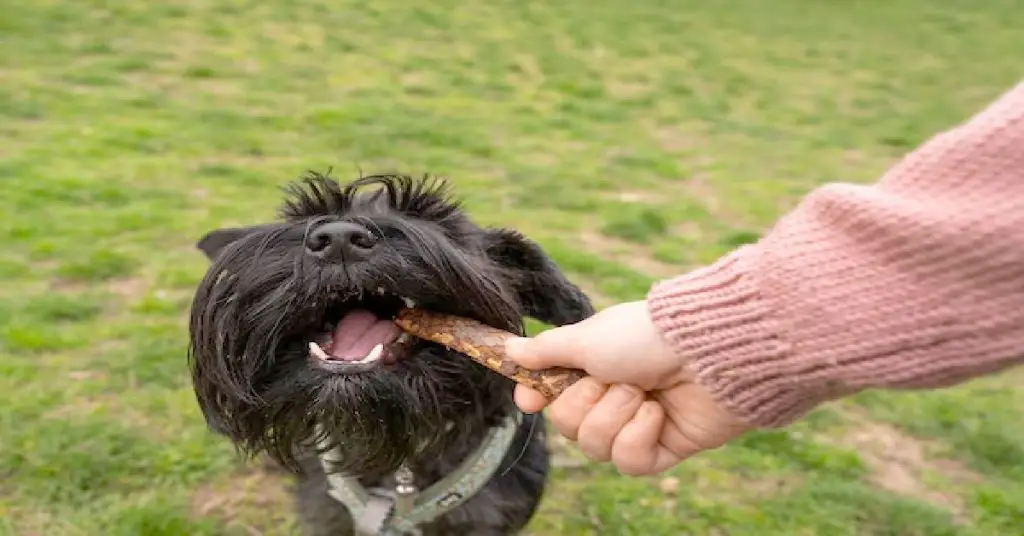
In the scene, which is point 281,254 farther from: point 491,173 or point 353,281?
point 491,173

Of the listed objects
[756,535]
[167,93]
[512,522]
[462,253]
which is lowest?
[167,93]

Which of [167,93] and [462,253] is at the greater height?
[462,253]

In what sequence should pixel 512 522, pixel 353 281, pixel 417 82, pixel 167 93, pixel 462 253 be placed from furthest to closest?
1. pixel 417 82
2. pixel 167 93
3. pixel 512 522
4. pixel 462 253
5. pixel 353 281

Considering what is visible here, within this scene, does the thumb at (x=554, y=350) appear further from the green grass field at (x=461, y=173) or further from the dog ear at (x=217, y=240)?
the green grass field at (x=461, y=173)

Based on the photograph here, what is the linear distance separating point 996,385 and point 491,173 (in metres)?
3.69

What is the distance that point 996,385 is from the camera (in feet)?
13.4

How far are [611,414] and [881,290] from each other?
0.58 m

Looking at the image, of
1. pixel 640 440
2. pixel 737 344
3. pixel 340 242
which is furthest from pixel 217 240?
pixel 737 344

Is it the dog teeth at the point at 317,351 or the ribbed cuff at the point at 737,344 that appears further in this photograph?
the dog teeth at the point at 317,351

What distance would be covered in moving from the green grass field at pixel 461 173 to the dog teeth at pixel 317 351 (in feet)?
4.06

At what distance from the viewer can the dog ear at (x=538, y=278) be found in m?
2.49

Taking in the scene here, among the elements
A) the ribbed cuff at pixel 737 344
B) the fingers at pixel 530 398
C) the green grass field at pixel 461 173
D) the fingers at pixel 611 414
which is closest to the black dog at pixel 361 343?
the fingers at pixel 530 398

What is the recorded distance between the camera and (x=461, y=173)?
249 inches

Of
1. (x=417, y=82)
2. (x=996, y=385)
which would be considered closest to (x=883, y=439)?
(x=996, y=385)
